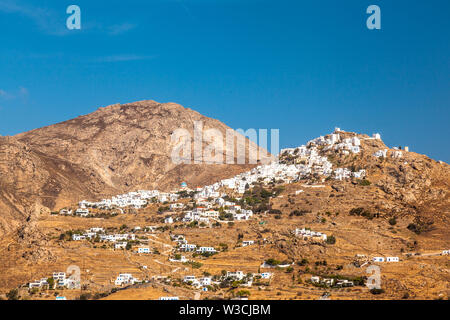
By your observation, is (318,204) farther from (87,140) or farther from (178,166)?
(87,140)

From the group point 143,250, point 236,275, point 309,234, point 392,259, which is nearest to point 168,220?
point 143,250

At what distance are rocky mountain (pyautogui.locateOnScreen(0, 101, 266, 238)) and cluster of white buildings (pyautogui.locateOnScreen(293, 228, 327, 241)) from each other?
37297 millimetres

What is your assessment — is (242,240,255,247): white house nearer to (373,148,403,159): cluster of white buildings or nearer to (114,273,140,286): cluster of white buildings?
(114,273,140,286): cluster of white buildings

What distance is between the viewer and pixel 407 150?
70.9m

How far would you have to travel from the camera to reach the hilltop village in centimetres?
4197

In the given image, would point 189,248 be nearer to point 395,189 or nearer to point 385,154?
point 395,189

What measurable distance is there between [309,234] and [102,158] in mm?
65871

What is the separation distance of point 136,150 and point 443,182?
209ft

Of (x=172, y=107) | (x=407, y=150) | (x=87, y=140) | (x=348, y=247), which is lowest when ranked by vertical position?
(x=348, y=247)

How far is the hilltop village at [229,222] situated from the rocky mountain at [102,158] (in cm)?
1201

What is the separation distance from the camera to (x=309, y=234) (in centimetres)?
5056

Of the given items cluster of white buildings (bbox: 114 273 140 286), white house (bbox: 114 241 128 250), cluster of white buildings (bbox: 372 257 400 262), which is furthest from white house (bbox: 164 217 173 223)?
cluster of white buildings (bbox: 372 257 400 262)

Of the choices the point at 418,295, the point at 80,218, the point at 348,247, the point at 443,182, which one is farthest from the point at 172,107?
the point at 418,295
